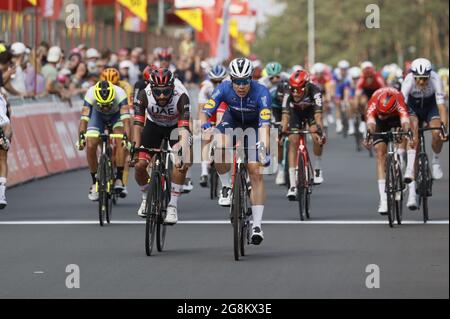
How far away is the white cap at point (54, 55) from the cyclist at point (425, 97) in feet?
28.9

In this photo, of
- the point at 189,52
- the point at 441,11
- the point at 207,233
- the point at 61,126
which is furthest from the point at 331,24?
the point at 207,233

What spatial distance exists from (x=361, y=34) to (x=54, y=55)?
97.7 metres

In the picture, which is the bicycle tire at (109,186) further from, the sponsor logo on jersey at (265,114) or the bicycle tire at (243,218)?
the bicycle tire at (243,218)

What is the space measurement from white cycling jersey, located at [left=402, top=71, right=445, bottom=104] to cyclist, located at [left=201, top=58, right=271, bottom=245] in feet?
13.8

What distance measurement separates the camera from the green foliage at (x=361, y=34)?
11775cm

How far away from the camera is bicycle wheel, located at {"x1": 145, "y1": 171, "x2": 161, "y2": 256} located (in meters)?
14.2

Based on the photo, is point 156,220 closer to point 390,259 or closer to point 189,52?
point 390,259

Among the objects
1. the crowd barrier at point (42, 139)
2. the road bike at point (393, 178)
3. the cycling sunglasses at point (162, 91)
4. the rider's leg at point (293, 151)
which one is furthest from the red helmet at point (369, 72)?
the cycling sunglasses at point (162, 91)

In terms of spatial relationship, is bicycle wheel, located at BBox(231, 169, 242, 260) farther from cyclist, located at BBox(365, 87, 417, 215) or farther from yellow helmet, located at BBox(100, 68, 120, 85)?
yellow helmet, located at BBox(100, 68, 120, 85)

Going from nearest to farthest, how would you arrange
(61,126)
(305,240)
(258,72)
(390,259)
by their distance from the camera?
(390,259), (305,240), (258,72), (61,126)

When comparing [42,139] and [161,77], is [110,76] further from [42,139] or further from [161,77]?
[42,139]

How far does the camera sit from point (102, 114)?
61.3 feet

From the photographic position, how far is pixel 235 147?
46.9ft

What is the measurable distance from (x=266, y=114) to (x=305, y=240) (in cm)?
175
